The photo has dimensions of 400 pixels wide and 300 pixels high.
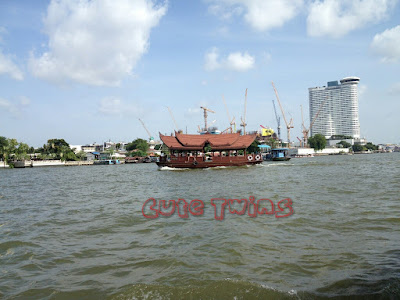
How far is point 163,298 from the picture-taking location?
13.3ft

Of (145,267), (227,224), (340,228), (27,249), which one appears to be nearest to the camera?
(145,267)

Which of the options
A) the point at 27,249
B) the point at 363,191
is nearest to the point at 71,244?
the point at 27,249

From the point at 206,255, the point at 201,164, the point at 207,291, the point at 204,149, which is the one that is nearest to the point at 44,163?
the point at 204,149

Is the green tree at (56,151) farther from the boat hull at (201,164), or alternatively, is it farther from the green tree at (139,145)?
the boat hull at (201,164)

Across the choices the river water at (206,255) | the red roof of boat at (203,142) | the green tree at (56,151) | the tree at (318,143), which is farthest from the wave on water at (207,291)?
the tree at (318,143)

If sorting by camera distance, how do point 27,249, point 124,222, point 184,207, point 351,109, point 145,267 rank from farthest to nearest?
point 351,109
point 184,207
point 124,222
point 27,249
point 145,267

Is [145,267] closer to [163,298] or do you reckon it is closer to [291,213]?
[163,298]

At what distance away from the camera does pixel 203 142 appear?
39.9 meters

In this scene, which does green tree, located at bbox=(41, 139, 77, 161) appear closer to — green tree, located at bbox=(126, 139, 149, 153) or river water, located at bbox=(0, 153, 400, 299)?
green tree, located at bbox=(126, 139, 149, 153)

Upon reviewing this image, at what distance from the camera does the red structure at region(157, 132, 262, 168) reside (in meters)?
38.9

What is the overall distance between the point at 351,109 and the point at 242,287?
218 meters

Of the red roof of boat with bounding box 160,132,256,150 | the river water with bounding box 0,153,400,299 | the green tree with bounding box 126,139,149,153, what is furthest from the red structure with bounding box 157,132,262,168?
the green tree with bounding box 126,139,149,153

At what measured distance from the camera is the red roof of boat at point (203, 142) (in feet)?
130

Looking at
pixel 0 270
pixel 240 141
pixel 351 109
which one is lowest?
pixel 0 270
